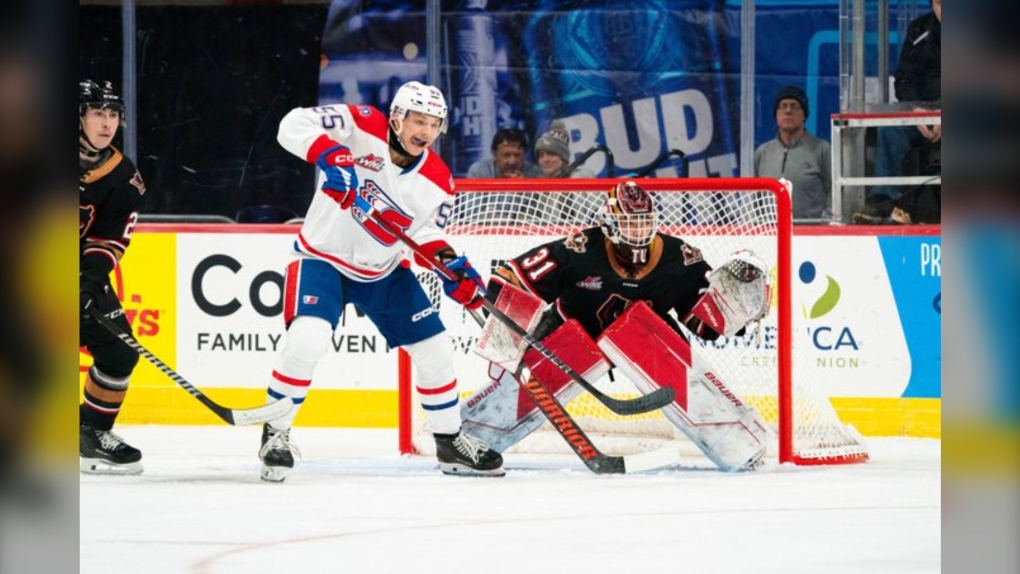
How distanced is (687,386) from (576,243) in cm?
55

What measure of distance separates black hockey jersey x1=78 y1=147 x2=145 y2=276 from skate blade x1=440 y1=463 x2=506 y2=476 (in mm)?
1169

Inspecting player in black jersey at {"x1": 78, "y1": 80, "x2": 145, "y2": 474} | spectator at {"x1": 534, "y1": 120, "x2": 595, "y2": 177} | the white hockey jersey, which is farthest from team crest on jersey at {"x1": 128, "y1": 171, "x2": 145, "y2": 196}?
spectator at {"x1": 534, "y1": 120, "x2": 595, "y2": 177}

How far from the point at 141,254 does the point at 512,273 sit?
6.82 feet

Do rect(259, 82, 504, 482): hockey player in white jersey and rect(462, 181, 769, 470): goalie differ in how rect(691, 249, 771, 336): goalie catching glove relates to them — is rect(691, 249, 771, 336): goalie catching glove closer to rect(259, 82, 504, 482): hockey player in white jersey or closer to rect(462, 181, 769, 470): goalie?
rect(462, 181, 769, 470): goalie

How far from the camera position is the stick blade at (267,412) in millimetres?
4340

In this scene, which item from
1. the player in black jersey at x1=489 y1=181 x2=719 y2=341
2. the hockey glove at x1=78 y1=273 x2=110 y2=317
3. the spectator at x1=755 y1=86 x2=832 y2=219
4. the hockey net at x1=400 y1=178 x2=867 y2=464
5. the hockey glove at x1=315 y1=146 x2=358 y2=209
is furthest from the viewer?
the spectator at x1=755 y1=86 x2=832 y2=219

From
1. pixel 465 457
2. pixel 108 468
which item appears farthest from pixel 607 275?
pixel 108 468

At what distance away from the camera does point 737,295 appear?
4.71 metres

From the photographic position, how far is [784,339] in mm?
4930

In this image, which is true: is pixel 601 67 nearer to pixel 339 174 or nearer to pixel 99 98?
pixel 339 174

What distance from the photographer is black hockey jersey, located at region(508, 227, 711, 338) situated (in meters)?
4.77

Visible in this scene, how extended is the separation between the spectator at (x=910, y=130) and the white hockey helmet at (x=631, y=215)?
1527mm
